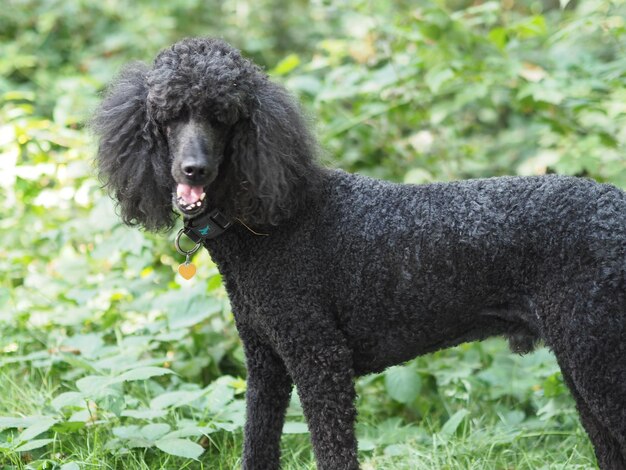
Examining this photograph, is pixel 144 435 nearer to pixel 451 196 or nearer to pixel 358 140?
pixel 451 196

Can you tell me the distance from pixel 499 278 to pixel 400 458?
3.79ft

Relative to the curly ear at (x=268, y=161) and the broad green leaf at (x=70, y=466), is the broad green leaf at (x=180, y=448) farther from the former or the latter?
the curly ear at (x=268, y=161)

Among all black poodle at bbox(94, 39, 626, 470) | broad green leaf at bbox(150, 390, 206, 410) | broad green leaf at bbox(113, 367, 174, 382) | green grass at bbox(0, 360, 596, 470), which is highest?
black poodle at bbox(94, 39, 626, 470)

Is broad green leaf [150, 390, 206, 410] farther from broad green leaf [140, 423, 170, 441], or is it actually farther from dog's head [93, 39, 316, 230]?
dog's head [93, 39, 316, 230]

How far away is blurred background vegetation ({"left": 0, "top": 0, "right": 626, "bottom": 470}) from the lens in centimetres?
282

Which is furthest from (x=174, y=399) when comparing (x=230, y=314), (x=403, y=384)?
(x=403, y=384)

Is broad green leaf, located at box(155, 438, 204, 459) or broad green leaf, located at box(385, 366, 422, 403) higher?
broad green leaf, located at box(155, 438, 204, 459)

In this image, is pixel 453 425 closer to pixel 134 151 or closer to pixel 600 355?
pixel 600 355

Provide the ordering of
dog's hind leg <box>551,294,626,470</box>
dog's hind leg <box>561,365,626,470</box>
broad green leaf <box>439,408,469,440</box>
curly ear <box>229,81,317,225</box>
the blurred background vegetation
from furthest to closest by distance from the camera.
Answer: broad green leaf <box>439,408,469,440</box>, the blurred background vegetation, dog's hind leg <box>561,365,626,470</box>, curly ear <box>229,81,317,225</box>, dog's hind leg <box>551,294,626,470</box>

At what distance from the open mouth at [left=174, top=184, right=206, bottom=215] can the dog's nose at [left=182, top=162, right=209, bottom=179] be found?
0.15 ft

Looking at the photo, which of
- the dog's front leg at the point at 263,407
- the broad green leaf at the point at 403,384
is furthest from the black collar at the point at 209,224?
the broad green leaf at the point at 403,384

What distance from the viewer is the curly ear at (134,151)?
216 cm

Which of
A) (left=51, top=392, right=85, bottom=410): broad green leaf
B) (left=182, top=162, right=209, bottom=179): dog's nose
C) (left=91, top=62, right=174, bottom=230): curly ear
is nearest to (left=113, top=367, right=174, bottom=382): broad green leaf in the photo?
(left=51, top=392, right=85, bottom=410): broad green leaf

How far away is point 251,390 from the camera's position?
2428 mm
